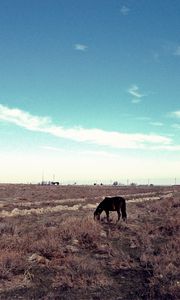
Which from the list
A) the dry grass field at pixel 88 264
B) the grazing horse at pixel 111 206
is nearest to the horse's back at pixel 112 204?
the grazing horse at pixel 111 206

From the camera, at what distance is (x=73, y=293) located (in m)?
11.6

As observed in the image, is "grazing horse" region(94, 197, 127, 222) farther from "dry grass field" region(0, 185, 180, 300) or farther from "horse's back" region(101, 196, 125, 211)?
"dry grass field" region(0, 185, 180, 300)

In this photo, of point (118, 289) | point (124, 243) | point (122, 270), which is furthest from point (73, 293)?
point (124, 243)

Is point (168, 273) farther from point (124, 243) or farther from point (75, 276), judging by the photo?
point (124, 243)

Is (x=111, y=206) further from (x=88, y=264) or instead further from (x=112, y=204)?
(x=88, y=264)

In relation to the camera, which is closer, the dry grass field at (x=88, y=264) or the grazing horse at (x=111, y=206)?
the dry grass field at (x=88, y=264)

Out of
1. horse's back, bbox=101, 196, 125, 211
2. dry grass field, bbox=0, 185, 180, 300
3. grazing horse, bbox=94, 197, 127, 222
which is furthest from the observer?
horse's back, bbox=101, 196, 125, 211

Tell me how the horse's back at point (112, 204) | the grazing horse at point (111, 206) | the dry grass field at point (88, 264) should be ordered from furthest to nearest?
the horse's back at point (112, 204)
the grazing horse at point (111, 206)
the dry grass field at point (88, 264)

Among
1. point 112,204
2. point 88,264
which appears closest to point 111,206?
point 112,204

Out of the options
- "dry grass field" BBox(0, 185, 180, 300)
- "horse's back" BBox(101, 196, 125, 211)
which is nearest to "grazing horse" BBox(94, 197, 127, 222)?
"horse's back" BBox(101, 196, 125, 211)

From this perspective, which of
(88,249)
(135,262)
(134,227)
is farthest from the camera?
(134,227)

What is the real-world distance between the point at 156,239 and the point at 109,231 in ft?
9.45

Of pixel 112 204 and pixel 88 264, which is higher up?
pixel 112 204

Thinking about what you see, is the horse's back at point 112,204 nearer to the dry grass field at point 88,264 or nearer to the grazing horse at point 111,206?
the grazing horse at point 111,206
